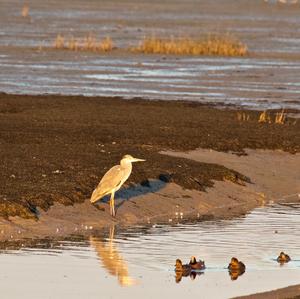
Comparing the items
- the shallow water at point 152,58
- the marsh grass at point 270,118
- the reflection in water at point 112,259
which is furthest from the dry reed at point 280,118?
the reflection in water at point 112,259

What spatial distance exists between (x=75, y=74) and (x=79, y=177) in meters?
18.5

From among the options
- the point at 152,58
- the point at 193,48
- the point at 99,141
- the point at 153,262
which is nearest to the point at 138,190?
the point at 99,141

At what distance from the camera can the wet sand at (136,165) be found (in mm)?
14800

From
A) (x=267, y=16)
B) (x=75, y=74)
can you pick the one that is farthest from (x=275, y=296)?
(x=267, y=16)

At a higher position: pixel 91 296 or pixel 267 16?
pixel 91 296

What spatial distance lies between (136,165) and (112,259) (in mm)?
5175

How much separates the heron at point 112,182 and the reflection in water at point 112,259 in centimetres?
83

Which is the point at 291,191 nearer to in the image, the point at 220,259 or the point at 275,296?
the point at 220,259

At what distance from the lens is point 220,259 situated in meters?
12.7

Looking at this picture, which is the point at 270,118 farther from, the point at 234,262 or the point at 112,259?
the point at 234,262

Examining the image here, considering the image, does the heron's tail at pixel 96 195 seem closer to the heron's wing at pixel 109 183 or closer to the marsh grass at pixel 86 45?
the heron's wing at pixel 109 183

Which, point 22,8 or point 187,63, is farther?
point 22,8

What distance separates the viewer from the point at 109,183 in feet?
48.1

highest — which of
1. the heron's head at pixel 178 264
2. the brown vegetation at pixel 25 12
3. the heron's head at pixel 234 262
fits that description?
the heron's head at pixel 234 262
